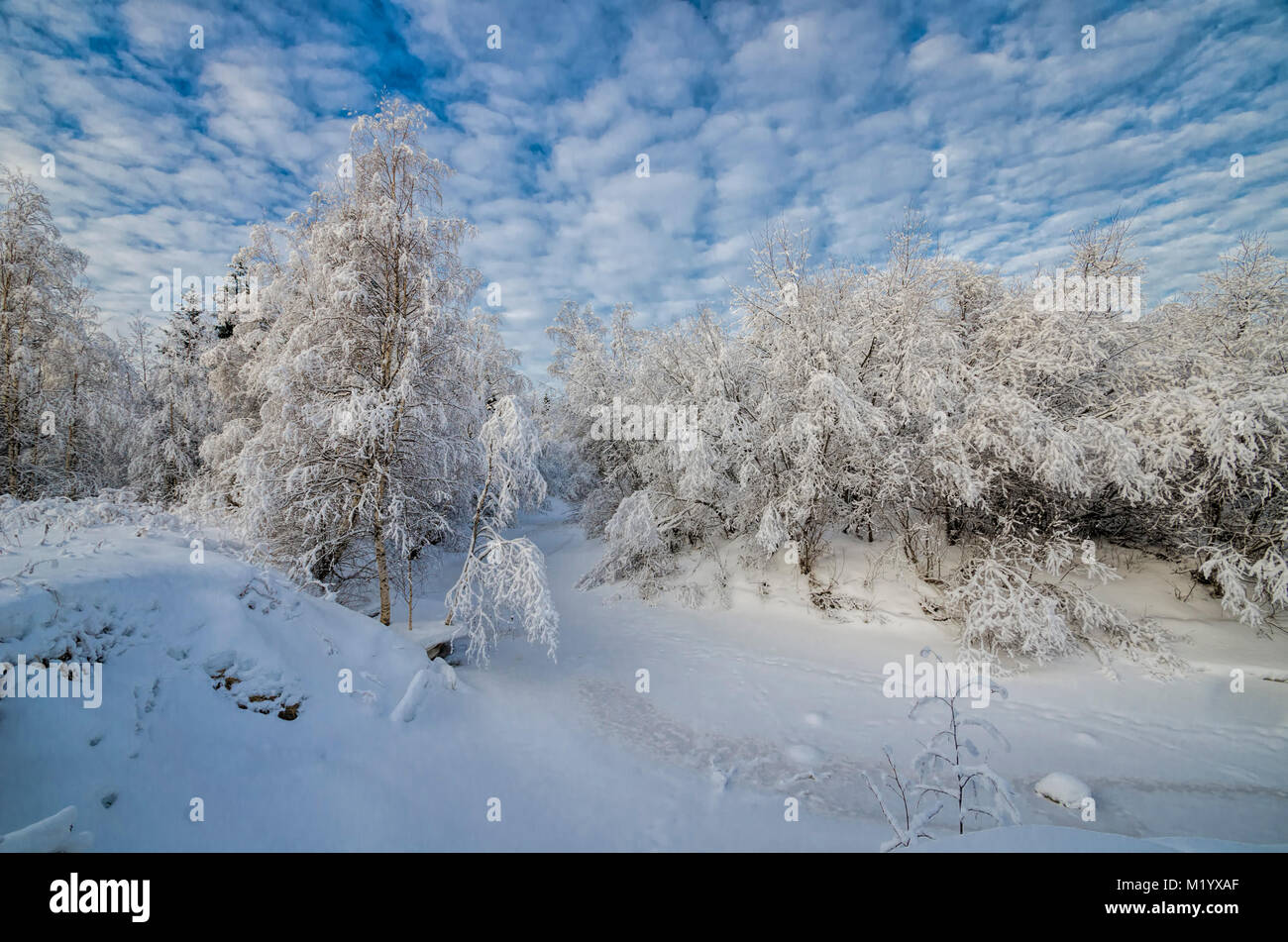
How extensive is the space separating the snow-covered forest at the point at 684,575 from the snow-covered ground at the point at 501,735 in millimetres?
40

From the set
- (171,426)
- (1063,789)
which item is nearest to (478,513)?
(1063,789)

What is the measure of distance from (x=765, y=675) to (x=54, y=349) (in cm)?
1962

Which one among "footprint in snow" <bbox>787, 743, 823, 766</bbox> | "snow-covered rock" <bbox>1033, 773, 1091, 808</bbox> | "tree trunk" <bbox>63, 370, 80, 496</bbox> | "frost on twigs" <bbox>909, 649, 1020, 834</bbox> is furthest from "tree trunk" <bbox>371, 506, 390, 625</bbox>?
"tree trunk" <bbox>63, 370, 80, 496</bbox>

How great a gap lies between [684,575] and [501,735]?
8.26 meters

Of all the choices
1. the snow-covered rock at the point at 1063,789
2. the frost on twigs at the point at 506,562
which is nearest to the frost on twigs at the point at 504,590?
the frost on twigs at the point at 506,562

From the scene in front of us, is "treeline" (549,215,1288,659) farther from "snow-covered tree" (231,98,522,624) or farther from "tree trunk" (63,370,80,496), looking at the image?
"tree trunk" (63,370,80,496)

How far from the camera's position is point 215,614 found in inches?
190

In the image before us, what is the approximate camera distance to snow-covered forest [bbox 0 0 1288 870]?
3900 mm

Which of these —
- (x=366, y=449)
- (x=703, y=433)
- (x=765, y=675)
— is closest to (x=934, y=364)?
(x=703, y=433)

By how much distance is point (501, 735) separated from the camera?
593 centimetres

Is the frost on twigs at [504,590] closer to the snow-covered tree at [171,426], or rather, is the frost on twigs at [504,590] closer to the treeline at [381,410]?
the treeline at [381,410]

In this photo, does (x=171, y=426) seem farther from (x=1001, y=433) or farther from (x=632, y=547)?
(x=1001, y=433)

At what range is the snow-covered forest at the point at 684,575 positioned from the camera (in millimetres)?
3900
